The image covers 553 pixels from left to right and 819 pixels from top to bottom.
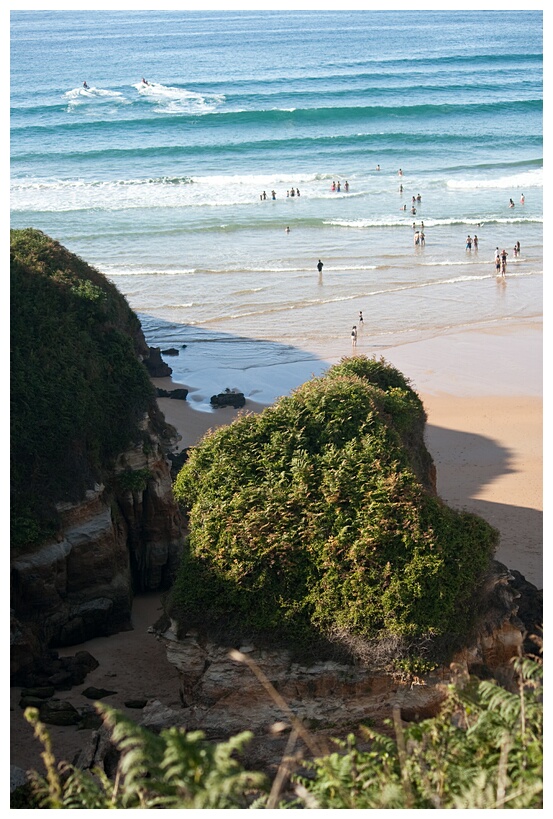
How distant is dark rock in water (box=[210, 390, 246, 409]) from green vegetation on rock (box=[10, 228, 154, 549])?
769 cm

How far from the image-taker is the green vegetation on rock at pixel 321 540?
1221 centimetres

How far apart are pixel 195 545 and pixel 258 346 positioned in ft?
65.5

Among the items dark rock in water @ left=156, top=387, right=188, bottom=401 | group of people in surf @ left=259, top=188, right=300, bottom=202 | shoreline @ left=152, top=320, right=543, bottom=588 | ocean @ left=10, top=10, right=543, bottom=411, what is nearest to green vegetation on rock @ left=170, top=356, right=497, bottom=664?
shoreline @ left=152, top=320, right=543, bottom=588

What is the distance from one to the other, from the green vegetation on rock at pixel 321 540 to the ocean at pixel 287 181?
13314 mm

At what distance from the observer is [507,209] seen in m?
52.8

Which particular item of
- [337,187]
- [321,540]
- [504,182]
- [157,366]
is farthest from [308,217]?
[321,540]

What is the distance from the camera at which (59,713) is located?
13297 millimetres

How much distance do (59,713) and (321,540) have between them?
4344mm

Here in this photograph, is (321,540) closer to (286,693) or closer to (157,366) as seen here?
(286,693)

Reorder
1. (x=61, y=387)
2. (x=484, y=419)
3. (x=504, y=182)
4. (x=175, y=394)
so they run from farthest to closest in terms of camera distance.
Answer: (x=504, y=182)
(x=175, y=394)
(x=484, y=419)
(x=61, y=387)

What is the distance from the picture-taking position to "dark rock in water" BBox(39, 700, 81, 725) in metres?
13.2
